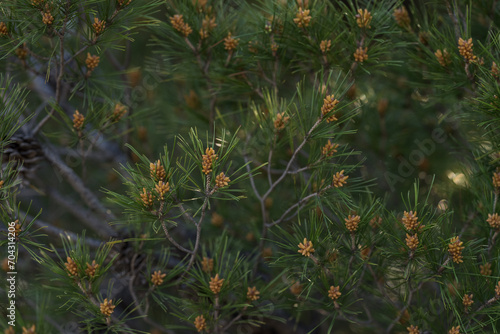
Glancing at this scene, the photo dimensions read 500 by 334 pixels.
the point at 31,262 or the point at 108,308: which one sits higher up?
the point at 108,308

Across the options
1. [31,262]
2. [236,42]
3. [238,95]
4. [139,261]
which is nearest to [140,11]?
[236,42]

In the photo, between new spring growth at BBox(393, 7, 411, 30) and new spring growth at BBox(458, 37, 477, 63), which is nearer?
new spring growth at BBox(458, 37, 477, 63)

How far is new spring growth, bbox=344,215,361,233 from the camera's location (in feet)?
2.48

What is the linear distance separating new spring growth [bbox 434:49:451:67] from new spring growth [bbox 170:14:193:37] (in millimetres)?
410

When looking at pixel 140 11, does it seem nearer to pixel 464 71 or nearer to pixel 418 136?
pixel 464 71

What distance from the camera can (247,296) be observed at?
83 cm

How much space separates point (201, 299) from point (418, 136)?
0.70 m

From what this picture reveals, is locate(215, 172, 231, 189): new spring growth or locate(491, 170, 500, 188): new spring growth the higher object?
locate(215, 172, 231, 189): new spring growth

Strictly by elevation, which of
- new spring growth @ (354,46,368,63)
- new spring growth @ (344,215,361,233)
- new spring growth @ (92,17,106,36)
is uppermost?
new spring growth @ (92,17,106,36)

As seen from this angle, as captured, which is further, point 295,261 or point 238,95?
point 238,95

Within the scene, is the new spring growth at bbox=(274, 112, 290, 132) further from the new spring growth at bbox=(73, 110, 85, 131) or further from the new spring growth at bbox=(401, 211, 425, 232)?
the new spring growth at bbox=(73, 110, 85, 131)

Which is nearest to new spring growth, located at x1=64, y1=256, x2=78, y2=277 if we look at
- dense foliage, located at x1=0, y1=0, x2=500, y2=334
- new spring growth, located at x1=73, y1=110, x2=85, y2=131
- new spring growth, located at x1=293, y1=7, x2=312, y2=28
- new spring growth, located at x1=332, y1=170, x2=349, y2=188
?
dense foliage, located at x1=0, y1=0, x2=500, y2=334

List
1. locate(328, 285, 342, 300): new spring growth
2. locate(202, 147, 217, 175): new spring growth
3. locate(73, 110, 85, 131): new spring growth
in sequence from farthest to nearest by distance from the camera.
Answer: locate(73, 110, 85, 131): new spring growth, locate(328, 285, 342, 300): new spring growth, locate(202, 147, 217, 175): new spring growth

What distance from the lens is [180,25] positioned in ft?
3.03
